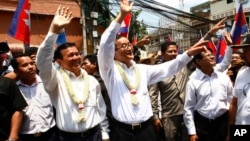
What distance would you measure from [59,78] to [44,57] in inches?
18.4

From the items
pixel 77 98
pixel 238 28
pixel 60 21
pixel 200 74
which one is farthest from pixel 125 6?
pixel 238 28

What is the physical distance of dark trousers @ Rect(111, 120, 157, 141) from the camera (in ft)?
12.1

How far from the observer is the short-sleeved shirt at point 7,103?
3373 millimetres

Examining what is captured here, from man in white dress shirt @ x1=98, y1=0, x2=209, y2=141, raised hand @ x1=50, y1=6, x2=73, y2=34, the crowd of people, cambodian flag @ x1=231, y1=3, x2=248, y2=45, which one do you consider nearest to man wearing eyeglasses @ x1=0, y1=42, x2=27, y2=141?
the crowd of people

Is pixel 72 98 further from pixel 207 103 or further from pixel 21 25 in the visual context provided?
pixel 21 25

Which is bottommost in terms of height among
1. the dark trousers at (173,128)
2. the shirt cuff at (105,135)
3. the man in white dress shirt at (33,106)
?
the dark trousers at (173,128)

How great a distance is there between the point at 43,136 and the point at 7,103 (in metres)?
0.52

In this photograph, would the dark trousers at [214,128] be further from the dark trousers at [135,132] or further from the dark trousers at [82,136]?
the dark trousers at [82,136]

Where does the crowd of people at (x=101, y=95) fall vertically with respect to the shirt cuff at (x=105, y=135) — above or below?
above

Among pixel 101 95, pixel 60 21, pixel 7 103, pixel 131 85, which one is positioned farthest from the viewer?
pixel 101 95

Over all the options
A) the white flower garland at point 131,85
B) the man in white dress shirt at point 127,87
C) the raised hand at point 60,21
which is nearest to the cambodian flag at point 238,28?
the man in white dress shirt at point 127,87

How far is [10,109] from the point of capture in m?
3.44

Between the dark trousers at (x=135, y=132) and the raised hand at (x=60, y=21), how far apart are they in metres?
1.19

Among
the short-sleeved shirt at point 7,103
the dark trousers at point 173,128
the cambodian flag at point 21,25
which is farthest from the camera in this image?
the cambodian flag at point 21,25
